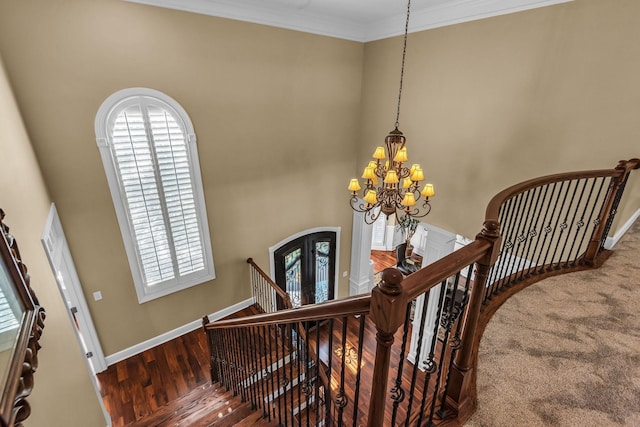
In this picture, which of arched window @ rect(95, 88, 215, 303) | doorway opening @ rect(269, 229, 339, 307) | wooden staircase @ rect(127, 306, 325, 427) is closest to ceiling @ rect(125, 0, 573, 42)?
arched window @ rect(95, 88, 215, 303)

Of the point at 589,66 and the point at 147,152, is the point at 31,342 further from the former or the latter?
the point at 589,66

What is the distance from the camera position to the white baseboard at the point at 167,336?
14.5ft

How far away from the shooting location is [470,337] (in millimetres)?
1481

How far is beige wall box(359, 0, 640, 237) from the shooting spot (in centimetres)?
296

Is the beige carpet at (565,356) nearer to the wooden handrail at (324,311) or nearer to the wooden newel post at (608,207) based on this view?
the wooden newel post at (608,207)

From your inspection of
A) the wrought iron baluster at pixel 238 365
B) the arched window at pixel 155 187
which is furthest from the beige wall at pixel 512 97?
the wrought iron baluster at pixel 238 365

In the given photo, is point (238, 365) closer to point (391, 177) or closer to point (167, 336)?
point (167, 336)

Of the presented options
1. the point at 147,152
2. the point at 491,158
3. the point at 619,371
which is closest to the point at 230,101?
the point at 147,152

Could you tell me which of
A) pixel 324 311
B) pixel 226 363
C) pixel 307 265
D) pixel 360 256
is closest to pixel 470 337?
pixel 324 311

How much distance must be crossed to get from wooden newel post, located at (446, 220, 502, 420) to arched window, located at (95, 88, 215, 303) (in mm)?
3798

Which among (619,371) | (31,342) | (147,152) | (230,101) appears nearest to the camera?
(31,342)

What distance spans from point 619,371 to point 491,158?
2.77 meters

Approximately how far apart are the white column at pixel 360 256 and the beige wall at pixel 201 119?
624mm

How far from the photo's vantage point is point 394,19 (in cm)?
458
